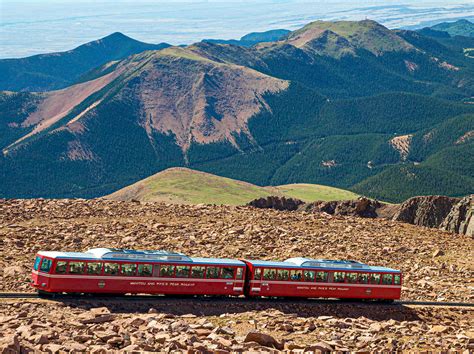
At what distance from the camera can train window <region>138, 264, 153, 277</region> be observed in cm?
6525

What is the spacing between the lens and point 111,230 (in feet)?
285

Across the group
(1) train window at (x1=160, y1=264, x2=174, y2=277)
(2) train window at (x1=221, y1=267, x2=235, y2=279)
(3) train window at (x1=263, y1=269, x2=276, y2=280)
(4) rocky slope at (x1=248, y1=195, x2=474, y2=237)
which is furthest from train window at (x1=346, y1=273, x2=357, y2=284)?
(4) rocky slope at (x1=248, y1=195, x2=474, y2=237)

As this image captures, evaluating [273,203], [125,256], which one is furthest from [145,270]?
[273,203]

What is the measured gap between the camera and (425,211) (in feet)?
388

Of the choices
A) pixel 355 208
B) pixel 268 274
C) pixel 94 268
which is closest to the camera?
pixel 94 268

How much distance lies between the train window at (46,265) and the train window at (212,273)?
1231 cm

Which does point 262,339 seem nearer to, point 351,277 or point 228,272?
point 228,272

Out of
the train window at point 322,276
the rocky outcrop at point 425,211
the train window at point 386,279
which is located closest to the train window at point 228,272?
the train window at point 322,276

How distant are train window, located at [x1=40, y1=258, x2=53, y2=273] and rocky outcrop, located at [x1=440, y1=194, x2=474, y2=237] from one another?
57.8 metres

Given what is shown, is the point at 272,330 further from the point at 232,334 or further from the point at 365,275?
the point at 365,275

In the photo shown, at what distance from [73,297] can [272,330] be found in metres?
15.1

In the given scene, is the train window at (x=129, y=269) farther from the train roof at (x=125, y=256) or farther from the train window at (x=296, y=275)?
the train window at (x=296, y=275)

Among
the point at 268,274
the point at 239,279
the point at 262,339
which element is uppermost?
the point at 262,339

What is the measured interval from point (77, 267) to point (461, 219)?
59.7 m
